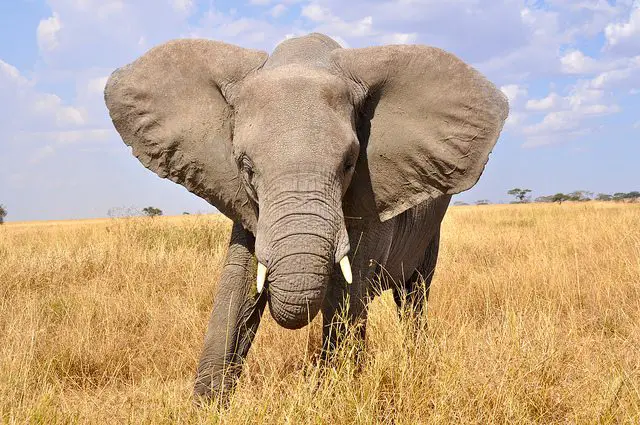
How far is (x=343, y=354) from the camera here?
11.5 feet

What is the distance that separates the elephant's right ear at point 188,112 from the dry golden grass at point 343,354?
3.28ft

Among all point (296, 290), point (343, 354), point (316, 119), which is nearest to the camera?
point (296, 290)

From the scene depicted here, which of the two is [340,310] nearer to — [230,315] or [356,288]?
[356,288]

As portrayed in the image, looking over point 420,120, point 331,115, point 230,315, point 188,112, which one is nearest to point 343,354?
point 230,315

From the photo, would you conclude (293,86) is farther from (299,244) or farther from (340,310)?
(340,310)

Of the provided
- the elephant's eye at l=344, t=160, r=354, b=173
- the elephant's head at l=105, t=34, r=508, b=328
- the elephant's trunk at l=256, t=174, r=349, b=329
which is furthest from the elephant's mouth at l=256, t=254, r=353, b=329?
the elephant's eye at l=344, t=160, r=354, b=173

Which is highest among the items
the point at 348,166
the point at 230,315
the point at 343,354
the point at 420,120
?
the point at 420,120

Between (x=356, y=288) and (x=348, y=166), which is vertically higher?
(x=348, y=166)

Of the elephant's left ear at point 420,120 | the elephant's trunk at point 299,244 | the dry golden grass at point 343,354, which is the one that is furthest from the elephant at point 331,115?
the dry golden grass at point 343,354

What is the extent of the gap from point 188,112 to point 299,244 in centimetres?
115

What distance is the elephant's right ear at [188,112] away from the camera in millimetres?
3621

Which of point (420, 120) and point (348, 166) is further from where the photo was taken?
point (420, 120)

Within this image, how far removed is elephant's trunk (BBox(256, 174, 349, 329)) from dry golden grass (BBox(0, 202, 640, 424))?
472 millimetres

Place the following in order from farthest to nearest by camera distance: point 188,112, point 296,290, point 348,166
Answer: point 188,112 → point 348,166 → point 296,290
